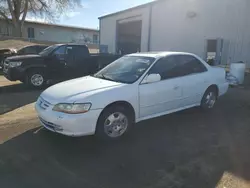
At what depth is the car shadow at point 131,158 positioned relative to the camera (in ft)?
10.3

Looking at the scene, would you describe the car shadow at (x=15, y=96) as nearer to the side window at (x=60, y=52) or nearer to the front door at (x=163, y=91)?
the side window at (x=60, y=52)

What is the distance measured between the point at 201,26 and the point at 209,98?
9.64 m

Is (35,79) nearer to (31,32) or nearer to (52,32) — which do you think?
(31,32)

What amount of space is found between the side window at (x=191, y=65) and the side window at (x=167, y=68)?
0.97 feet

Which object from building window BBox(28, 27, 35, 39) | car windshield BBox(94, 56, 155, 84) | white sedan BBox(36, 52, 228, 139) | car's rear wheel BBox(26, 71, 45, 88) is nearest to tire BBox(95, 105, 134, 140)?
white sedan BBox(36, 52, 228, 139)

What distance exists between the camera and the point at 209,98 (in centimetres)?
625

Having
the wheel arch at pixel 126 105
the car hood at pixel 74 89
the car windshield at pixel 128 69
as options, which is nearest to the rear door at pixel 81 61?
the car windshield at pixel 128 69

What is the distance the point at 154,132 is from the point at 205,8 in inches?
467

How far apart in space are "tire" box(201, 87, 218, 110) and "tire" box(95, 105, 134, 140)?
2.46 m

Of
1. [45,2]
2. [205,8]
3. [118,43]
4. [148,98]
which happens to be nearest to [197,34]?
[205,8]

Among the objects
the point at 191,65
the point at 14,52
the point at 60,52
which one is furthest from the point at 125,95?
the point at 14,52

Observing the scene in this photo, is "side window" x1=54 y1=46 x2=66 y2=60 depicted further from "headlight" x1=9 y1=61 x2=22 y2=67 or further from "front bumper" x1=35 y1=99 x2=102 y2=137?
"front bumper" x1=35 y1=99 x2=102 y2=137

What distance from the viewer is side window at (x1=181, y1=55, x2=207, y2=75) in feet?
18.6

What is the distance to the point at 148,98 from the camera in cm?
467
